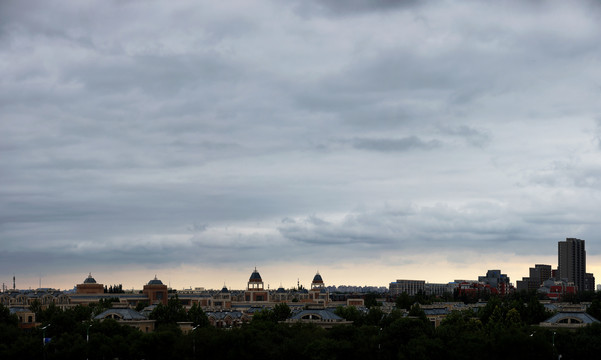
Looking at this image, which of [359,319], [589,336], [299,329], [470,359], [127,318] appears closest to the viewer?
[470,359]

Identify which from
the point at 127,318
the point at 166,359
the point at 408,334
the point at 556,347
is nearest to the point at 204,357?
the point at 166,359

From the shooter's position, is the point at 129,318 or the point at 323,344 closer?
the point at 323,344

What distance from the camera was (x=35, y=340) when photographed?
11450cm

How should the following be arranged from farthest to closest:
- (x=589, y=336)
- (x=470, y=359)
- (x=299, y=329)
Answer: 1. (x=299, y=329)
2. (x=589, y=336)
3. (x=470, y=359)

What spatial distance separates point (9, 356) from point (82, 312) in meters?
51.4

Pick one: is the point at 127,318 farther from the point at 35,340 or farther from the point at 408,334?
the point at 408,334

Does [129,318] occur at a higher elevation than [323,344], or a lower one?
higher

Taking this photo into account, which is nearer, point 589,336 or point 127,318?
point 589,336

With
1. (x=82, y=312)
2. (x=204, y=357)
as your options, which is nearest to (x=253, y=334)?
(x=204, y=357)

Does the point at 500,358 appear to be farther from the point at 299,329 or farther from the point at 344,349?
the point at 299,329

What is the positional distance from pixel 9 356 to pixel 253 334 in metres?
33.0

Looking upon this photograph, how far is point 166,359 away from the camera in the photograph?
114 metres

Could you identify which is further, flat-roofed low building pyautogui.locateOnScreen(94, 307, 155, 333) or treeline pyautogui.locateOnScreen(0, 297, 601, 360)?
flat-roofed low building pyautogui.locateOnScreen(94, 307, 155, 333)

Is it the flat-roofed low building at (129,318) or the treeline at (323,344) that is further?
the flat-roofed low building at (129,318)
